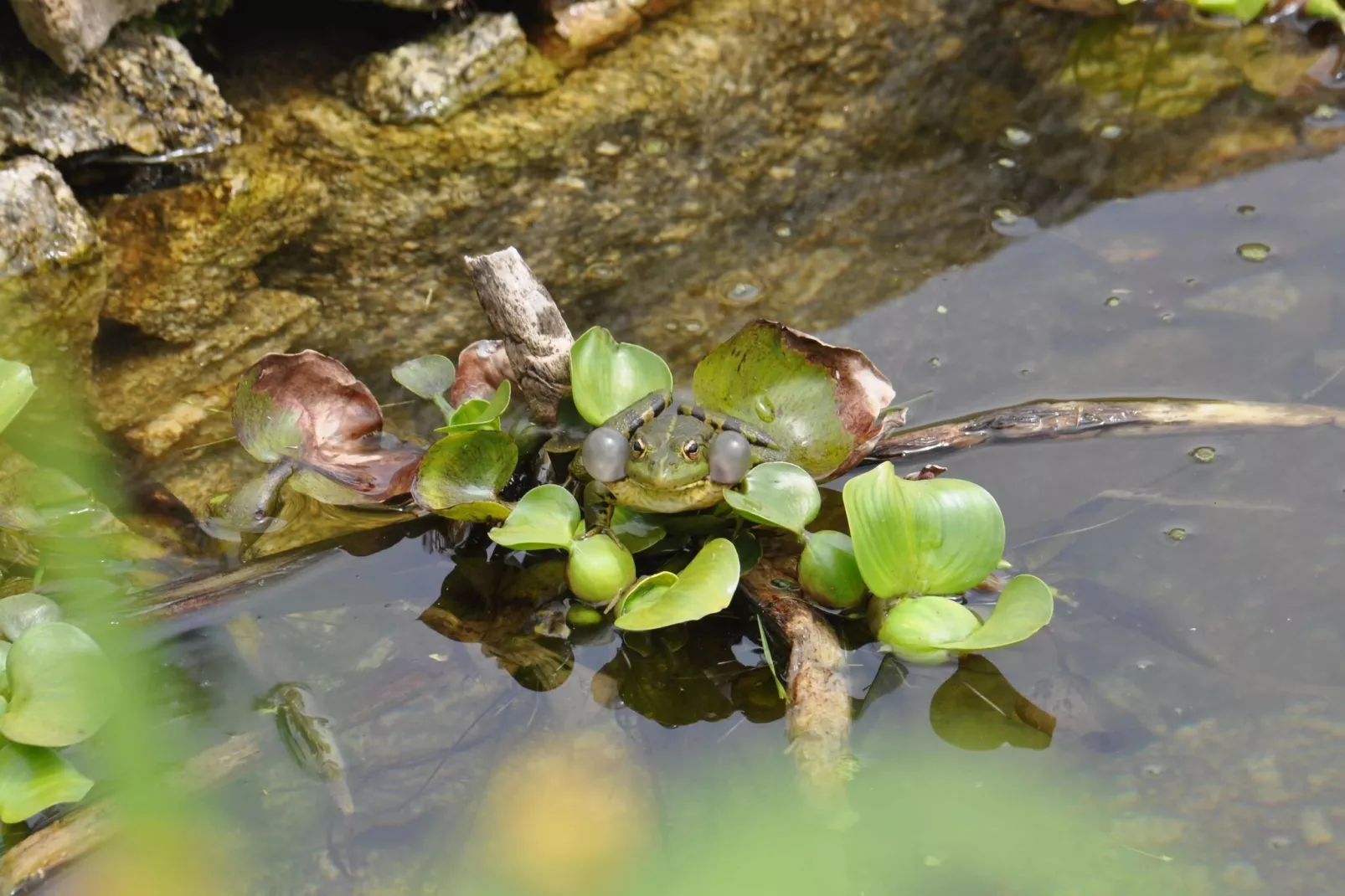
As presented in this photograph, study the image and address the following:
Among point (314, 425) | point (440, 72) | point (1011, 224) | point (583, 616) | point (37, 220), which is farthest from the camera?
point (440, 72)

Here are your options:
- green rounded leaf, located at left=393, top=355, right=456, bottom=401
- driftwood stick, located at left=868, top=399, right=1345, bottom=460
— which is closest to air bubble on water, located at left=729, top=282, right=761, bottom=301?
driftwood stick, located at left=868, top=399, right=1345, bottom=460

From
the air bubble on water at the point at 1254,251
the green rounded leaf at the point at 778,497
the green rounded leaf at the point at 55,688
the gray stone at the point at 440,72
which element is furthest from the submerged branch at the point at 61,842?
the air bubble on water at the point at 1254,251

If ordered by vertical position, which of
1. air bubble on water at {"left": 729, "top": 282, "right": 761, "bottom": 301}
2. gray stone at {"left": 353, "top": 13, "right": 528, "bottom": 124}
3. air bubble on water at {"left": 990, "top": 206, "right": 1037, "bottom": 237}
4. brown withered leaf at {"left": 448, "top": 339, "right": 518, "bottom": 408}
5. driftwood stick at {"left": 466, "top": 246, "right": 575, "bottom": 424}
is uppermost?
gray stone at {"left": 353, "top": 13, "right": 528, "bottom": 124}

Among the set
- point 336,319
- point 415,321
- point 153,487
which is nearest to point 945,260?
point 415,321

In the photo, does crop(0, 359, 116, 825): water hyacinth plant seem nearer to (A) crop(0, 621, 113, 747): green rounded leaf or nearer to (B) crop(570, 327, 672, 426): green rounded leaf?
(A) crop(0, 621, 113, 747): green rounded leaf

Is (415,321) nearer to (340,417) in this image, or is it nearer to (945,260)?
(340,417)

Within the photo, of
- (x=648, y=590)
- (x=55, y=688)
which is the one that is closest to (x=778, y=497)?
(x=648, y=590)

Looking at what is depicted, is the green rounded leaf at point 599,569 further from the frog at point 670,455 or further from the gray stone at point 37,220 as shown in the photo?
the gray stone at point 37,220

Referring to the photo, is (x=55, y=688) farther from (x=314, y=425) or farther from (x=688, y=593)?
(x=688, y=593)

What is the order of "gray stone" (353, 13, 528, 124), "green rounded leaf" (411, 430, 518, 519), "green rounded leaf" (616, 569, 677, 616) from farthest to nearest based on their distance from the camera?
"gray stone" (353, 13, 528, 124)
"green rounded leaf" (411, 430, 518, 519)
"green rounded leaf" (616, 569, 677, 616)
